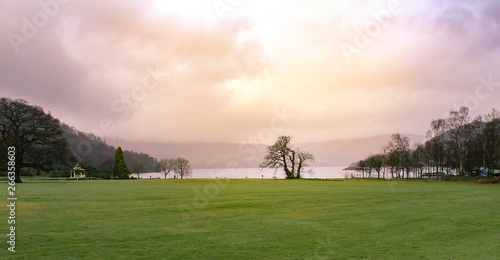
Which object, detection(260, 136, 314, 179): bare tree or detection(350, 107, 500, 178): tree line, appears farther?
detection(260, 136, 314, 179): bare tree

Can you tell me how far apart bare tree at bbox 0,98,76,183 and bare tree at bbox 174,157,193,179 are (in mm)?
69215

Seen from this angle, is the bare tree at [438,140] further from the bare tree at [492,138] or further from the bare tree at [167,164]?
the bare tree at [167,164]

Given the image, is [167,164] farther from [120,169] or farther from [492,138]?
[492,138]

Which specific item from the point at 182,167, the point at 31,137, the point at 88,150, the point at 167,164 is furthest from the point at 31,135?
the point at 88,150

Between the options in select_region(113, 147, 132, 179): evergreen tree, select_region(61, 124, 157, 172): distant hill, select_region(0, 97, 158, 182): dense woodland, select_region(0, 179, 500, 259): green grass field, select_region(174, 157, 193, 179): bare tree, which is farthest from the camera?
select_region(61, 124, 157, 172): distant hill

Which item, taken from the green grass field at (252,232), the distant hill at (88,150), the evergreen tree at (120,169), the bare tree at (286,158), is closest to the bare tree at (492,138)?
the bare tree at (286,158)

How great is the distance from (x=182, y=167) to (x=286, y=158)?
59612 mm

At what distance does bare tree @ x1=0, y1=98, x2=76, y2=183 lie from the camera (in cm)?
5666

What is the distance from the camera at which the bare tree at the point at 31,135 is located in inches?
2231

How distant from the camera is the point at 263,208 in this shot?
18.4 meters

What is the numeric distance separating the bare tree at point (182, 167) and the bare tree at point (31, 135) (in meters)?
69.2

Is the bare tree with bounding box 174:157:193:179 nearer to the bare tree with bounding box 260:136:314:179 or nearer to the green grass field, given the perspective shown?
the bare tree with bounding box 260:136:314:179

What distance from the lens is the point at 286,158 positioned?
269ft

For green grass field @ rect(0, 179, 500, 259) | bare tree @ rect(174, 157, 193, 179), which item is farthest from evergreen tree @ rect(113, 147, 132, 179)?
green grass field @ rect(0, 179, 500, 259)
